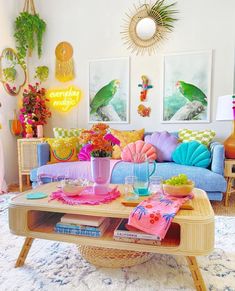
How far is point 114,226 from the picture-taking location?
1.46 m

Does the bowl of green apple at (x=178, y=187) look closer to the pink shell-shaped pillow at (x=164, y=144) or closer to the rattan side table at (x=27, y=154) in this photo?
the pink shell-shaped pillow at (x=164, y=144)

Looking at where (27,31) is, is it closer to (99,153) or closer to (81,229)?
(99,153)

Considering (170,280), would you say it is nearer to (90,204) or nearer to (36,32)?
(90,204)

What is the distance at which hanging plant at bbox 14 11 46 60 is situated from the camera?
3.46 meters

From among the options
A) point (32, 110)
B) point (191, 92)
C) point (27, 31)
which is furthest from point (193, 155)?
point (27, 31)

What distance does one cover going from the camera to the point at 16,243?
5.76 feet

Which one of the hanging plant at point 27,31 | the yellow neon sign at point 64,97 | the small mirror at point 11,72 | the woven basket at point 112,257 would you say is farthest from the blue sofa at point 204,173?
the hanging plant at point 27,31

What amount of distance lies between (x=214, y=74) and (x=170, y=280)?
2.57 meters

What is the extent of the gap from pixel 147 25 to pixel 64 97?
153cm

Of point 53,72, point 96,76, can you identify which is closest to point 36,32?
point 53,72

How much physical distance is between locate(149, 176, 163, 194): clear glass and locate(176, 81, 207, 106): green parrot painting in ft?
6.35

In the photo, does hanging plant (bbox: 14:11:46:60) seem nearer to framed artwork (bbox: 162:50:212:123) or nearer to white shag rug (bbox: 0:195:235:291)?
framed artwork (bbox: 162:50:212:123)

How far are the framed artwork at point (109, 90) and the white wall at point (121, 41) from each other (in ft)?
0.28

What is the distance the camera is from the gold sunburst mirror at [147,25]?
3.17 m
